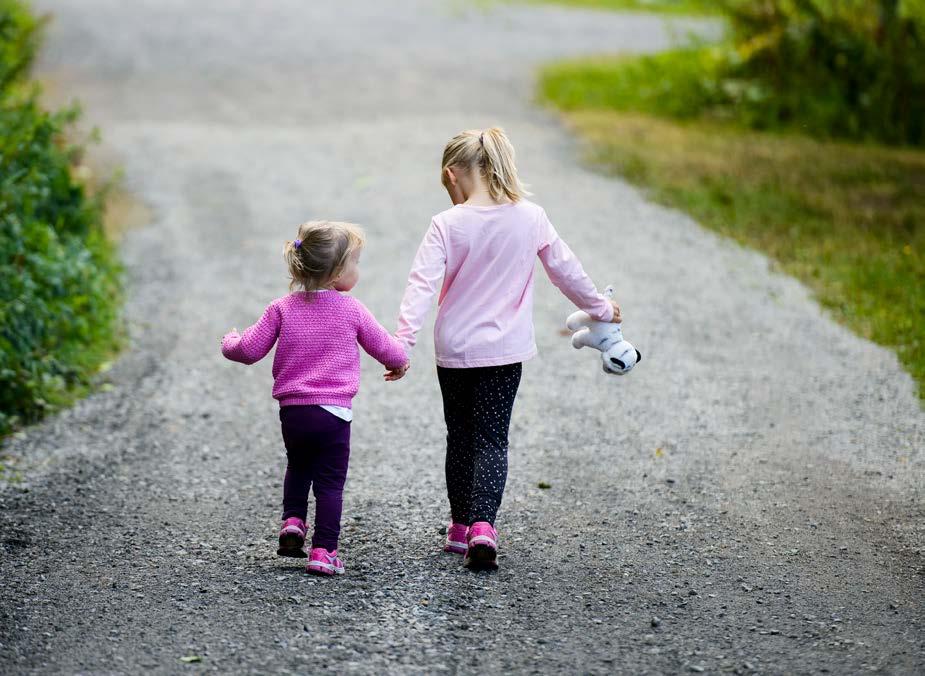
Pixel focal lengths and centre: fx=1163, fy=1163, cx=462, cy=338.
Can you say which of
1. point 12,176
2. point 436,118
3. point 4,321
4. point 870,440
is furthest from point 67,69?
point 870,440

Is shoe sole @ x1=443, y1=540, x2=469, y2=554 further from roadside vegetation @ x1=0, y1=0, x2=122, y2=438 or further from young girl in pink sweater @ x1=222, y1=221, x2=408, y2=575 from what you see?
roadside vegetation @ x1=0, y1=0, x2=122, y2=438

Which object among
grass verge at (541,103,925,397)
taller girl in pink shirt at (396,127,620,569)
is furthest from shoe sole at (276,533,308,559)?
grass verge at (541,103,925,397)

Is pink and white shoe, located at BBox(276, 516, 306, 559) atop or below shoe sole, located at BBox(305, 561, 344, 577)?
atop

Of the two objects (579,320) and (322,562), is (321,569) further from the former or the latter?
(579,320)

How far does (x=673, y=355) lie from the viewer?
7980mm

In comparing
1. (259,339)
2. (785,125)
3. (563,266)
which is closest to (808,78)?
(785,125)

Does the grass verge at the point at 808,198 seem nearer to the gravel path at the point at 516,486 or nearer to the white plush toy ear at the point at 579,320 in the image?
the gravel path at the point at 516,486

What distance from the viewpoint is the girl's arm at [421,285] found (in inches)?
175

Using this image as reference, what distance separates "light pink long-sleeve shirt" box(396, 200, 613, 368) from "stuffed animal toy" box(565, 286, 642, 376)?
0.31 meters

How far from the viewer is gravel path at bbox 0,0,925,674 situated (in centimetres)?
409

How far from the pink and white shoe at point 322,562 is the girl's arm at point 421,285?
877 mm

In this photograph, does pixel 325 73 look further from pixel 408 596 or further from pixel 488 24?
pixel 408 596

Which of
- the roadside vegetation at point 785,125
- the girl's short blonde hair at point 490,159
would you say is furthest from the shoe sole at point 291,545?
the roadside vegetation at point 785,125

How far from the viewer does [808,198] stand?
11992 mm
